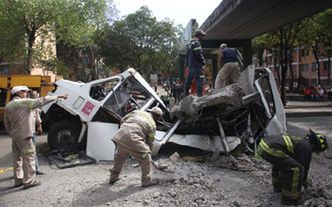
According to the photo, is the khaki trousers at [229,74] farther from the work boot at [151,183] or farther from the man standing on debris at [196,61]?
the work boot at [151,183]

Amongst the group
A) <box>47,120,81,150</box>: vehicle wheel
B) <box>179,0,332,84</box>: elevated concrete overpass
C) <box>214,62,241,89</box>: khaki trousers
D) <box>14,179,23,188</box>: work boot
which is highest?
<box>179,0,332,84</box>: elevated concrete overpass

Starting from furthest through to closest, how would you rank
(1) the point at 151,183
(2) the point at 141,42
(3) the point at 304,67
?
(3) the point at 304,67 < (2) the point at 141,42 < (1) the point at 151,183

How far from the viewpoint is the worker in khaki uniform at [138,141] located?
6.32 metres

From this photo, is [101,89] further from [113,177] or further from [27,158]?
[113,177]

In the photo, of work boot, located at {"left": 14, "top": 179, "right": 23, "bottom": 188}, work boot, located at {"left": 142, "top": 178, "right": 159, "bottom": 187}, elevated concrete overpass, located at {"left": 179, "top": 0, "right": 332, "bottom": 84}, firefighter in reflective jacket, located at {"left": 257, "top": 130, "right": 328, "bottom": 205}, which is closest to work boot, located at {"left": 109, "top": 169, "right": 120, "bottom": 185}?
work boot, located at {"left": 142, "top": 178, "right": 159, "bottom": 187}

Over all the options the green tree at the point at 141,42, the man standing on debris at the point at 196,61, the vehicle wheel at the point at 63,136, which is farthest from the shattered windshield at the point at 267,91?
the green tree at the point at 141,42

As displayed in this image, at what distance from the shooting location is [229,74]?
992cm

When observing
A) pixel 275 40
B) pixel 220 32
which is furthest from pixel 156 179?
pixel 275 40

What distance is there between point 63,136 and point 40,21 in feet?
38.3

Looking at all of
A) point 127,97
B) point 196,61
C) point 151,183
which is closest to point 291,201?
point 151,183

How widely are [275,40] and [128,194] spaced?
28.1m

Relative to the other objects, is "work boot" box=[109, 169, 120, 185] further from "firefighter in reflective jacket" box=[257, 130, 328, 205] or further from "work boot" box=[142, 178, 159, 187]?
"firefighter in reflective jacket" box=[257, 130, 328, 205]

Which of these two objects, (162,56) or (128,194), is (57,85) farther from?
(162,56)

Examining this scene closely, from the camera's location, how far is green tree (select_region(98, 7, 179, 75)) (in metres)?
36.9
